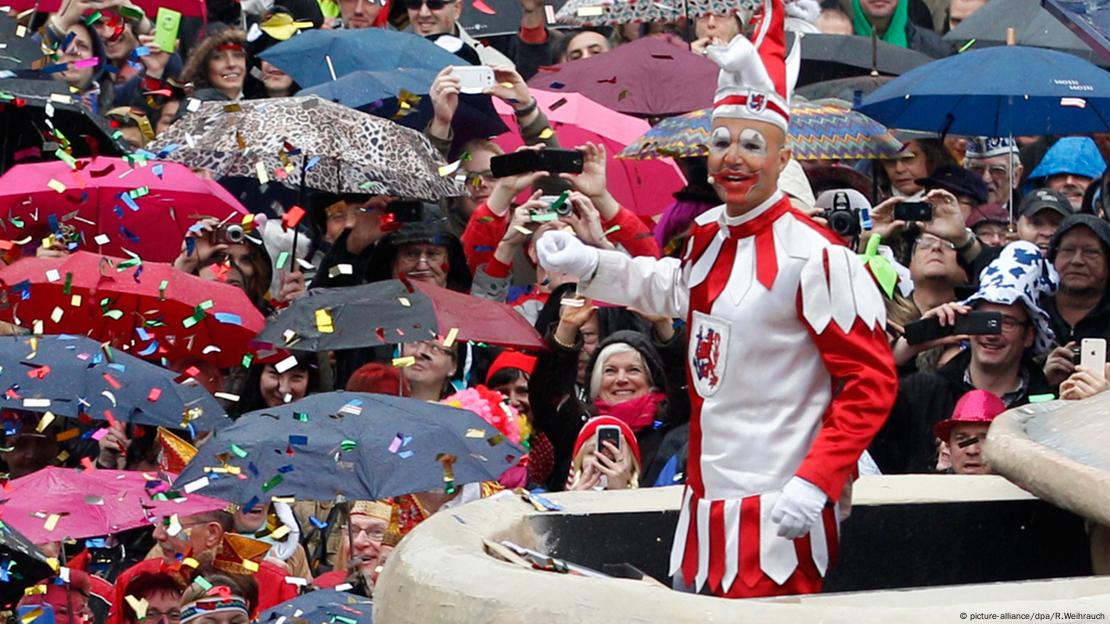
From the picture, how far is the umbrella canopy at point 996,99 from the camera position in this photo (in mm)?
11430

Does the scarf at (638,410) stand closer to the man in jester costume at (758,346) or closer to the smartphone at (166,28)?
the man in jester costume at (758,346)

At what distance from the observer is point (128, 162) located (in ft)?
34.8

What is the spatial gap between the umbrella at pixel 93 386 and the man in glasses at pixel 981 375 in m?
2.82

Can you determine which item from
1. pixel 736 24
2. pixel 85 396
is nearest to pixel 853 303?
pixel 85 396

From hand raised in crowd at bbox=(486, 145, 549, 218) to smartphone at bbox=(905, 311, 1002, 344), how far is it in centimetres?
179

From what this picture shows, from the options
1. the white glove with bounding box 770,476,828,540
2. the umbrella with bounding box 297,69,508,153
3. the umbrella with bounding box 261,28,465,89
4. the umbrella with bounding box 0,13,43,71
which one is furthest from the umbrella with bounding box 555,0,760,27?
the white glove with bounding box 770,476,828,540

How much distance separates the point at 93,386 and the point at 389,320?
4.33 ft

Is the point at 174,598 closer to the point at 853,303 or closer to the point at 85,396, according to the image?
the point at 85,396

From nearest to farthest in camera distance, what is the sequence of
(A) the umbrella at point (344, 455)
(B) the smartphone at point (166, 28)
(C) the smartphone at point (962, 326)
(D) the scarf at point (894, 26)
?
1. (A) the umbrella at point (344, 455)
2. (C) the smartphone at point (962, 326)
3. (B) the smartphone at point (166, 28)
4. (D) the scarf at point (894, 26)

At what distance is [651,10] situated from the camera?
1321 cm

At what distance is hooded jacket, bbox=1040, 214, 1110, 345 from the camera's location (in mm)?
9922

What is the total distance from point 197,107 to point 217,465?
3.37 metres

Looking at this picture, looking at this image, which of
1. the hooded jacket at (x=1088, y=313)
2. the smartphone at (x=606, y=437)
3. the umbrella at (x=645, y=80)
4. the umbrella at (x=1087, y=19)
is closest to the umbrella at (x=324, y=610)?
the smartphone at (x=606, y=437)

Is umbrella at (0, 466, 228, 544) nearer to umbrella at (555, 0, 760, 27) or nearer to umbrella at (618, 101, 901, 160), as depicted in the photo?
umbrella at (618, 101, 901, 160)
